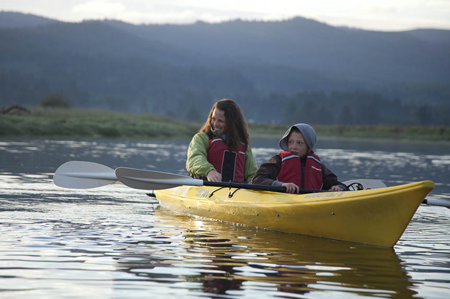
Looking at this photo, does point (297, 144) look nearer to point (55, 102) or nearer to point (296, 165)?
point (296, 165)

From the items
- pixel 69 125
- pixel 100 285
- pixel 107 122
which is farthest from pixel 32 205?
pixel 107 122

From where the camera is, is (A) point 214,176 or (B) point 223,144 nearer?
(A) point 214,176

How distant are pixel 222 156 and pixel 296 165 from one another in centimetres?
142

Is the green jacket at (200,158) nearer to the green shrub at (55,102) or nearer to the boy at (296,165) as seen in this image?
the boy at (296,165)

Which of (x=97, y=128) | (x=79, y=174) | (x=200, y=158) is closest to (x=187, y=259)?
(x=200, y=158)

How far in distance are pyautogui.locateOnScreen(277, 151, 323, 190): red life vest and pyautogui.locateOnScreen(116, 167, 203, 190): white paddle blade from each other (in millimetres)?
1212

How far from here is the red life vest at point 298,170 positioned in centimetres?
708

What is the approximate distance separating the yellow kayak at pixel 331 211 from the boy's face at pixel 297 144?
1.78 feet

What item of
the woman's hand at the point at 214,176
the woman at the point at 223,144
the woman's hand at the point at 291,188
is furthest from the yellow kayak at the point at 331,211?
the woman at the point at 223,144

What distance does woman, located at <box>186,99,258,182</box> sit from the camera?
26.7 feet

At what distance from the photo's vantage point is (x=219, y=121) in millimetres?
8180

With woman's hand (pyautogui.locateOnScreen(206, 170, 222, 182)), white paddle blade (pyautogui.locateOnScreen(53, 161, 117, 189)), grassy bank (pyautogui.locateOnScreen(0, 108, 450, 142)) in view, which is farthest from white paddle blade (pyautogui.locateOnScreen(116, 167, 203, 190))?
grassy bank (pyautogui.locateOnScreen(0, 108, 450, 142))

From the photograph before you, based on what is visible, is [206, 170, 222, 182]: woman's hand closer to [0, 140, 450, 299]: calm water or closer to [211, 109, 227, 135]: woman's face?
[0, 140, 450, 299]: calm water

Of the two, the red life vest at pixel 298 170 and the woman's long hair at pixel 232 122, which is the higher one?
the woman's long hair at pixel 232 122
